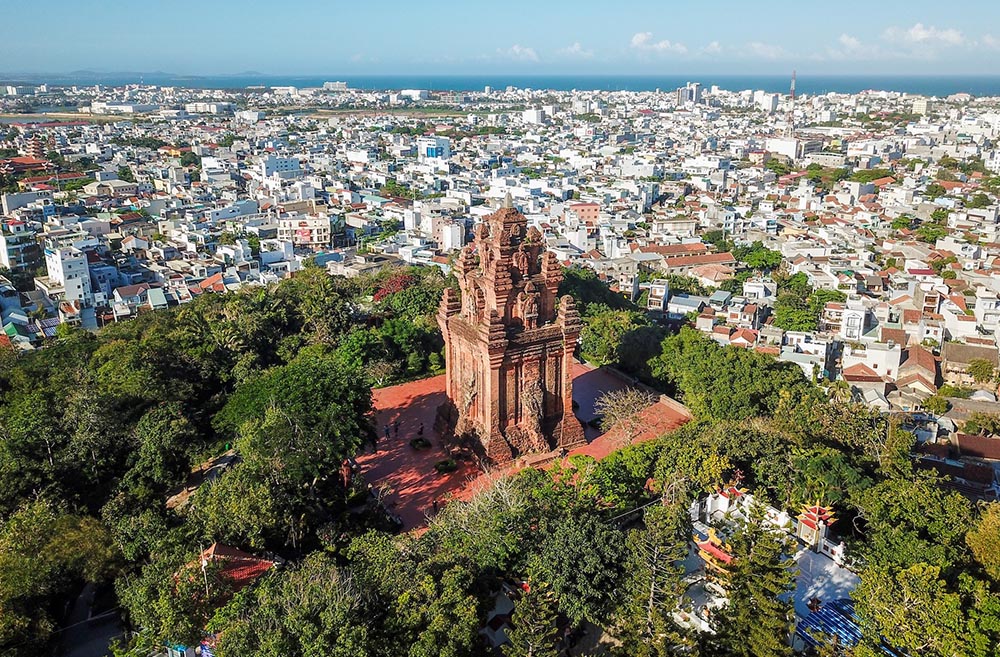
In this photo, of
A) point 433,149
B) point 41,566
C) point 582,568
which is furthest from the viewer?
point 433,149

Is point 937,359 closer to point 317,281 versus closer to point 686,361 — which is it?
point 686,361

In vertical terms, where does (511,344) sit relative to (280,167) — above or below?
above

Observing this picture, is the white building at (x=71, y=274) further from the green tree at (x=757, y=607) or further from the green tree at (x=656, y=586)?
the green tree at (x=757, y=607)

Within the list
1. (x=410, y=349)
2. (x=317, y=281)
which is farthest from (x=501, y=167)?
(x=410, y=349)

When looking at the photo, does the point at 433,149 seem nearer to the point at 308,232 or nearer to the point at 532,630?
the point at 308,232

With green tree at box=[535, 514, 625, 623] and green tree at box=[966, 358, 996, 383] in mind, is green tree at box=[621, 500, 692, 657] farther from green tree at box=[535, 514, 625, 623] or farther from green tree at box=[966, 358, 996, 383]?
green tree at box=[966, 358, 996, 383]

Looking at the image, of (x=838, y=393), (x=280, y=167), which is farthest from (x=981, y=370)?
(x=280, y=167)

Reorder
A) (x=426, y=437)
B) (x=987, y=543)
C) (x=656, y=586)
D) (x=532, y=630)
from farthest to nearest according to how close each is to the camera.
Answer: (x=426, y=437) < (x=987, y=543) < (x=656, y=586) < (x=532, y=630)
